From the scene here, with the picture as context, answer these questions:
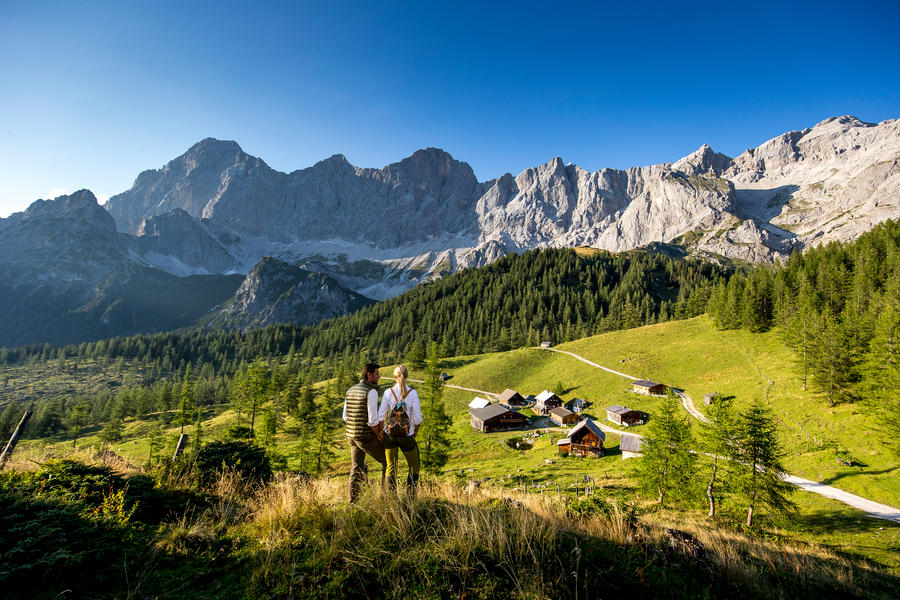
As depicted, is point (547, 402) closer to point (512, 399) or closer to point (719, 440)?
point (512, 399)

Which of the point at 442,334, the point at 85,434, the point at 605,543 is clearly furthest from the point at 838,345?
the point at 85,434

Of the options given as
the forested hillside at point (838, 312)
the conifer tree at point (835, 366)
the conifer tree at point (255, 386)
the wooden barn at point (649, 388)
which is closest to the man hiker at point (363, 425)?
the conifer tree at point (255, 386)

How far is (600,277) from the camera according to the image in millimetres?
166250

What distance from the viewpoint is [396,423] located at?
336 inches

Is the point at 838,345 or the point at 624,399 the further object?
the point at 624,399

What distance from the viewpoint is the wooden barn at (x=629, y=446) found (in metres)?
41.3

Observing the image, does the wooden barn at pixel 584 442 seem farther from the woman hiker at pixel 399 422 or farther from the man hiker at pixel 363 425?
the man hiker at pixel 363 425

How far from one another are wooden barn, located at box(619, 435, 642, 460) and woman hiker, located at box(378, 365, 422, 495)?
4147 centimetres

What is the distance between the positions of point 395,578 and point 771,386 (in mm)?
64173

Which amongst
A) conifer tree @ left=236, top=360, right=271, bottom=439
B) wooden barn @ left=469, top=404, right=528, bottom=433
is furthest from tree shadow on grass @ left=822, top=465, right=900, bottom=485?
conifer tree @ left=236, top=360, right=271, bottom=439

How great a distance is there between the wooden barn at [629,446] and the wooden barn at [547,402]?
72.0 feet

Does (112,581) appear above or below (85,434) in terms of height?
above

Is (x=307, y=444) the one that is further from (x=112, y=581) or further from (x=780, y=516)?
(x=780, y=516)

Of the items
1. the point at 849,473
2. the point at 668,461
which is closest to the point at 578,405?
the point at 849,473
